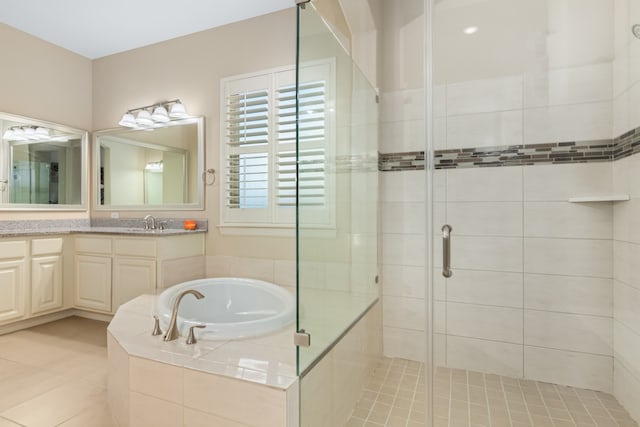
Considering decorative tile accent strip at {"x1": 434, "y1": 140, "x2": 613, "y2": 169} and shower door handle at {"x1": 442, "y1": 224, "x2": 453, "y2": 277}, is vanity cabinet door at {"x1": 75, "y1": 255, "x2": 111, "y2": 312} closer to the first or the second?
shower door handle at {"x1": 442, "y1": 224, "x2": 453, "y2": 277}

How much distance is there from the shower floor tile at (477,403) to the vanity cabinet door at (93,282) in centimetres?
243

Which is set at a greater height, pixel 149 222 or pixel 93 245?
pixel 149 222

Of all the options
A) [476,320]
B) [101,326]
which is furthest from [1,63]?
[476,320]

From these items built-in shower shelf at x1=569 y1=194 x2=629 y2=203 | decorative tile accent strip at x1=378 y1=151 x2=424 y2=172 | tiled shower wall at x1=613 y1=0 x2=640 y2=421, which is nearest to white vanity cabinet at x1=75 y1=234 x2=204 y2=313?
decorative tile accent strip at x1=378 y1=151 x2=424 y2=172

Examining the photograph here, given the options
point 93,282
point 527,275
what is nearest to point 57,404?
point 93,282

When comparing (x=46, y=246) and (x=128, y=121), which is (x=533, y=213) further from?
(x=46, y=246)

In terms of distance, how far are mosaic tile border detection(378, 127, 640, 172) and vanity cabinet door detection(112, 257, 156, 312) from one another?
2021 mm

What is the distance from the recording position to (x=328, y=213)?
59.1 inches

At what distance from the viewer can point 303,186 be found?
4.38ft

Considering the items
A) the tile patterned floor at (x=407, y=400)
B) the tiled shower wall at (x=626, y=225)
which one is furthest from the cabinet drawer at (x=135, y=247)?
the tiled shower wall at (x=626, y=225)

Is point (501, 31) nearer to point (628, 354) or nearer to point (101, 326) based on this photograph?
point (628, 354)

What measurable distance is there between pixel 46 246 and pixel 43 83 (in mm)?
1653

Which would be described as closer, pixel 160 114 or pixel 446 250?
pixel 446 250

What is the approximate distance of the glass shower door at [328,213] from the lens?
1.33 m
